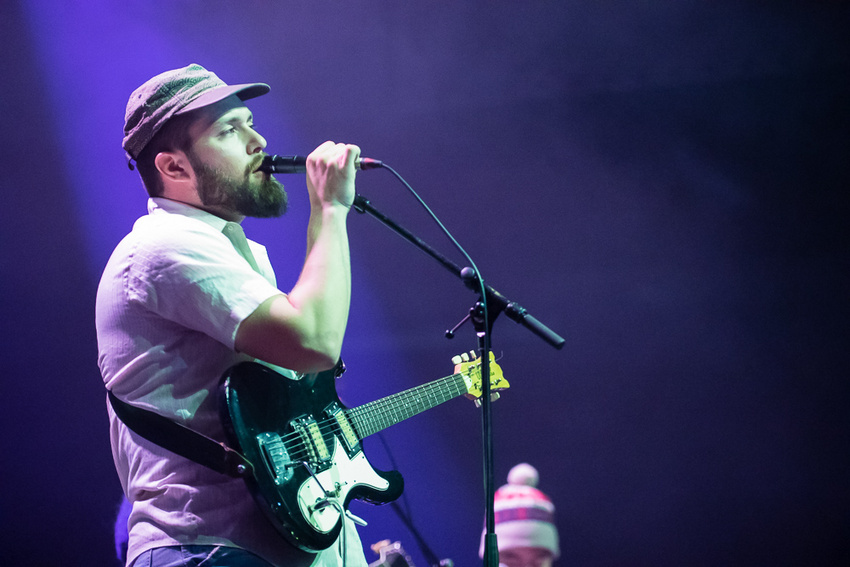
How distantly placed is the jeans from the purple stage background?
2517 mm

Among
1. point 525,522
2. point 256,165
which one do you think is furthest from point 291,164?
point 525,522

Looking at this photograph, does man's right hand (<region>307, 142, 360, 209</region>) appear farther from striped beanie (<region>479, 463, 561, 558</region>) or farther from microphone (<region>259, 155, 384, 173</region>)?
striped beanie (<region>479, 463, 561, 558</region>)

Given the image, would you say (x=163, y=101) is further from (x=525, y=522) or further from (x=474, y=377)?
(x=525, y=522)

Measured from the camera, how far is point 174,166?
1716mm

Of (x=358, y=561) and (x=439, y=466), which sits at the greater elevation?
(x=439, y=466)

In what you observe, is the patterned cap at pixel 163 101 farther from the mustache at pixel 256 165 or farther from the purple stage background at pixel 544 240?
the purple stage background at pixel 544 240

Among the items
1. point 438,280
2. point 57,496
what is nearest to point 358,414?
point 438,280

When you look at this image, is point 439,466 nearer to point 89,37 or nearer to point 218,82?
point 218,82

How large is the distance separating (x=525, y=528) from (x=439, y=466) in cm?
160

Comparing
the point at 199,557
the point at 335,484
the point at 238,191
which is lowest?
the point at 199,557

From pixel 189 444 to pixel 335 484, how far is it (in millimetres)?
394

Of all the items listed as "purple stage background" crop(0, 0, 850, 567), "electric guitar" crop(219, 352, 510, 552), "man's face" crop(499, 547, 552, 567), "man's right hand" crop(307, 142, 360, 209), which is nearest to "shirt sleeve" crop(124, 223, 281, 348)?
"electric guitar" crop(219, 352, 510, 552)

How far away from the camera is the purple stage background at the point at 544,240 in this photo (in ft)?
12.3

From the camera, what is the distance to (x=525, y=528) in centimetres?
237
